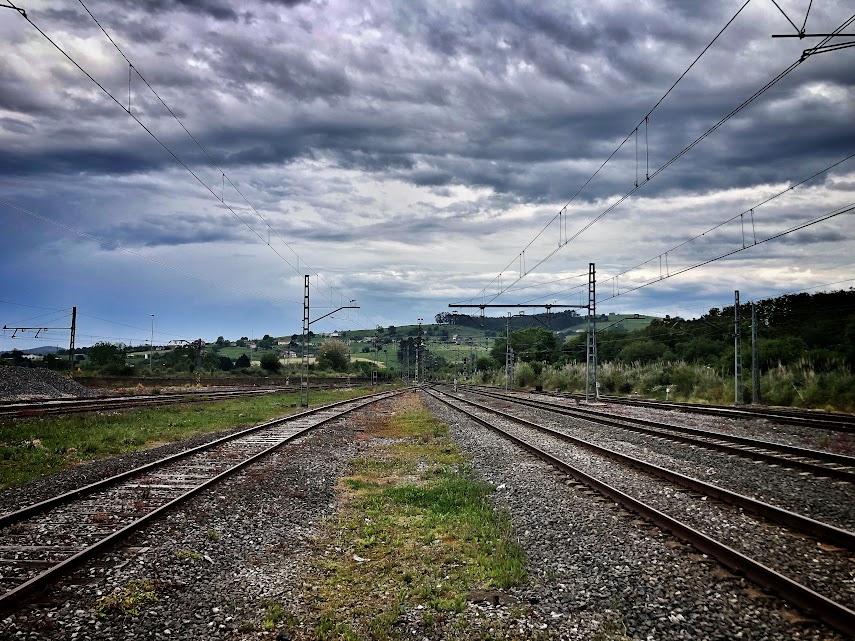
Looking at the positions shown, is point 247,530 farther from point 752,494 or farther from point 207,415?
point 207,415

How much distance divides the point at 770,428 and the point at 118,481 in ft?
68.1

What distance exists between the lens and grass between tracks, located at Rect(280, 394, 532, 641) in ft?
20.7

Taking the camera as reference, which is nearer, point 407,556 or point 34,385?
A: point 407,556

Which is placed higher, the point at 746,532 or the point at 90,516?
the point at 746,532

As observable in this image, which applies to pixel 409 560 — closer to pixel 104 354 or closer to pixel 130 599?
pixel 130 599

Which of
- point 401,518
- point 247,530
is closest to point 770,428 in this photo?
point 401,518

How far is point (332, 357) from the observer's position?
141 metres

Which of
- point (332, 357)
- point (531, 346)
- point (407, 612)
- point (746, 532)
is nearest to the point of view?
point (407, 612)

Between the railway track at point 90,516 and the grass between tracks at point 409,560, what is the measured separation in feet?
8.95

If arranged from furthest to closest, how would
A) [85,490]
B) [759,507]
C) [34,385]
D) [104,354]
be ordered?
1. [104,354]
2. [34,385]
3. [85,490]
4. [759,507]

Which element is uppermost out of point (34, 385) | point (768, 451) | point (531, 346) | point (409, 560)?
point (531, 346)

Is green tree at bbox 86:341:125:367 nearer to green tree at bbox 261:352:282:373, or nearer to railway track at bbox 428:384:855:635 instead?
green tree at bbox 261:352:282:373

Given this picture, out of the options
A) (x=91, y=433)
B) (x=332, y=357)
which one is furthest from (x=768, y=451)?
(x=332, y=357)

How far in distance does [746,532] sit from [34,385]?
1953 inches
